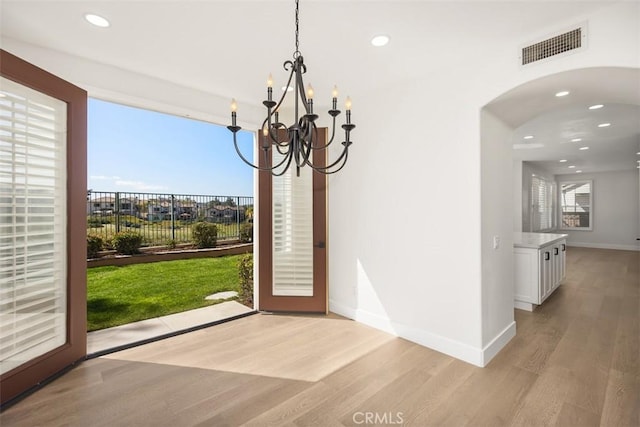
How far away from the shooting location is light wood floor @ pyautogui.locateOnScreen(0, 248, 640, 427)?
1902mm

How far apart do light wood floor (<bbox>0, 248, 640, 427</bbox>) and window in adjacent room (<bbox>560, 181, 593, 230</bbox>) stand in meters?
8.73

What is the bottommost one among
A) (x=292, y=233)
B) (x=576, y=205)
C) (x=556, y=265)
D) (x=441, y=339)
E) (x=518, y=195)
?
(x=441, y=339)

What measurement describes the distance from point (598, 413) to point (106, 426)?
312 centimetres

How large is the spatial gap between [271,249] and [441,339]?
2.16 metres

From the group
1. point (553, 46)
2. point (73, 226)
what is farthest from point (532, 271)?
point (73, 226)

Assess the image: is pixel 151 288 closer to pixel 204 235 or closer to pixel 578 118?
pixel 204 235

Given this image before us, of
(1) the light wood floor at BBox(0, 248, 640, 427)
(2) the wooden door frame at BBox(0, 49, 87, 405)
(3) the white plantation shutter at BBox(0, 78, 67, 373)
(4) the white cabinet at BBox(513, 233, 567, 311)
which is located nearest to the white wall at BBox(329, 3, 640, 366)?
(1) the light wood floor at BBox(0, 248, 640, 427)

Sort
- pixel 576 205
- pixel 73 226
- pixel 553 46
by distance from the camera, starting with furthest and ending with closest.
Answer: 1. pixel 576 205
2. pixel 73 226
3. pixel 553 46

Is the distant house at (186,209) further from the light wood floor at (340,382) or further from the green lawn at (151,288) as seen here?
the light wood floor at (340,382)

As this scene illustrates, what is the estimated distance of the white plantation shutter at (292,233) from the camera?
12.4ft

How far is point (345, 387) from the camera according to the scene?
2.21 m

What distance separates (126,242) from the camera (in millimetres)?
7176

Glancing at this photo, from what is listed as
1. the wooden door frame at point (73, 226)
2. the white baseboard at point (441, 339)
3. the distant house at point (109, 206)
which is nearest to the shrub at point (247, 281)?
the white baseboard at point (441, 339)

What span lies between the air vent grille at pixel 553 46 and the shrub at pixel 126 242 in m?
8.14
